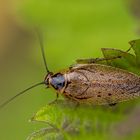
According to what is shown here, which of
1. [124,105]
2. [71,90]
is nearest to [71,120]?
[124,105]

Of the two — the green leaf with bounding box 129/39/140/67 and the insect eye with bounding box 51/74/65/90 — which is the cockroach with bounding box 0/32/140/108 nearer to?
the insect eye with bounding box 51/74/65/90

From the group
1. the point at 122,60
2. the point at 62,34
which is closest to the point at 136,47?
the point at 122,60

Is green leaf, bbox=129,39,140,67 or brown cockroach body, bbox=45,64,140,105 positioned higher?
green leaf, bbox=129,39,140,67

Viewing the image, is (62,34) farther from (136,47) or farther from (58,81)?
(136,47)

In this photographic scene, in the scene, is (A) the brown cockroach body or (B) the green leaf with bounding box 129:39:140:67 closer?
(B) the green leaf with bounding box 129:39:140:67

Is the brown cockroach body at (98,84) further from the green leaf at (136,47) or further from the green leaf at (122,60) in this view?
the green leaf at (136,47)

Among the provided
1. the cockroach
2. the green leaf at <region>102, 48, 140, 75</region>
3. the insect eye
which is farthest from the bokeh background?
the green leaf at <region>102, 48, 140, 75</region>

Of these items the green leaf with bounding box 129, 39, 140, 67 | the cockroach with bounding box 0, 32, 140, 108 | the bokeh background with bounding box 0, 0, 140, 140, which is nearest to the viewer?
the green leaf with bounding box 129, 39, 140, 67
